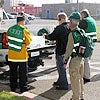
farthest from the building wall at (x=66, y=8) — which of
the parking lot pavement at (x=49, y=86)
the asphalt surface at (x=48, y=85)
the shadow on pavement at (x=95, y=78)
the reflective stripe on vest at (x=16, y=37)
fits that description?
the reflective stripe on vest at (x=16, y=37)

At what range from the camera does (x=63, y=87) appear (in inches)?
335

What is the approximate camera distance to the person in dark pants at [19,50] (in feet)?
26.2

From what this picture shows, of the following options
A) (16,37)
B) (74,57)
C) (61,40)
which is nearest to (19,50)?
(16,37)

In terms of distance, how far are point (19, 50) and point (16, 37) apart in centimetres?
30

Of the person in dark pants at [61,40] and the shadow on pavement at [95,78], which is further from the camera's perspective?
the shadow on pavement at [95,78]

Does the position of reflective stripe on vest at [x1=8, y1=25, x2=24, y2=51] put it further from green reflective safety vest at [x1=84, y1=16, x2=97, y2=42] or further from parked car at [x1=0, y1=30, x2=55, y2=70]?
green reflective safety vest at [x1=84, y1=16, x2=97, y2=42]

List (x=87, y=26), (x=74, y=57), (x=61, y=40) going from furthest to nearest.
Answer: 1. (x=87, y=26)
2. (x=61, y=40)
3. (x=74, y=57)

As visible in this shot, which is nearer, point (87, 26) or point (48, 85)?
point (48, 85)

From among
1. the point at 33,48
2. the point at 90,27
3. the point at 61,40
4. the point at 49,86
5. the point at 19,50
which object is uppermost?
the point at 90,27

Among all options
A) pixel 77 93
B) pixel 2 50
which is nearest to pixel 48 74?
pixel 2 50

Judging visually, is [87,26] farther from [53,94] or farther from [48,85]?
[53,94]

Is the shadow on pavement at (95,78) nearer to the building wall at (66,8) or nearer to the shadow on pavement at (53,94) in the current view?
the shadow on pavement at (53,94)

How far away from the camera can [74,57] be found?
695 centimetres

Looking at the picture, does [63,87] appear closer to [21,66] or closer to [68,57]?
[21,66]
